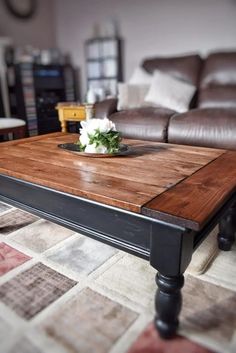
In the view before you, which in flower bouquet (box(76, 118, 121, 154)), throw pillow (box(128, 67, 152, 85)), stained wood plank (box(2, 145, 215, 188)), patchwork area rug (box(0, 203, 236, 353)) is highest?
throw pillow (box(128, 67, 152, 85))

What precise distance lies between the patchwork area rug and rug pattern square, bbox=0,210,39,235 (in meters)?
0.10

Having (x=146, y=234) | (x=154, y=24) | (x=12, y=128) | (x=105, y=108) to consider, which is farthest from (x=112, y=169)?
(x=154, y=24)

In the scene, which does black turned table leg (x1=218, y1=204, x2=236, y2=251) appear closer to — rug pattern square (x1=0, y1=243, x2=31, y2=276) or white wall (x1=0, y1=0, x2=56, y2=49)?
rug pattern square (x1=0, y1=243, x2=31, y2=276)

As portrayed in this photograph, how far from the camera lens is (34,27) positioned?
3.64 metres

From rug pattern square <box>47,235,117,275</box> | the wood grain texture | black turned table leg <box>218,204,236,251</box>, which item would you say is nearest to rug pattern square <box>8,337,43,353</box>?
rug pattern square <box>47,235,117,275</box>

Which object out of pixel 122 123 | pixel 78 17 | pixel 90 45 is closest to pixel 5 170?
pixel 122 123

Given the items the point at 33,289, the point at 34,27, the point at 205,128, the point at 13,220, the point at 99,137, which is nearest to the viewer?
the point at 33,289

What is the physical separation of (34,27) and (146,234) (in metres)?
3.81

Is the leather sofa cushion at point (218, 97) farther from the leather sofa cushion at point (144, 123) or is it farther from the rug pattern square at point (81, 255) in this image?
the rug pattern square at point (81, 255)

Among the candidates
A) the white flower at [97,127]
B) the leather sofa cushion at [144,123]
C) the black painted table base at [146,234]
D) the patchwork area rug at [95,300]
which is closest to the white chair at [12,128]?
the leather sofa cushion at [144,123]

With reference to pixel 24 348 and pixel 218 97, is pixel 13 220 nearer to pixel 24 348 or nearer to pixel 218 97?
pixel 24 348

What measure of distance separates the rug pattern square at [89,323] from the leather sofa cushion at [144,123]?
1298mm

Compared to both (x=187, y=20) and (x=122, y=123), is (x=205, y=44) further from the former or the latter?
(x=122, y=123)

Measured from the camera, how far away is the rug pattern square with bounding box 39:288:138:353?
2.47 feet
